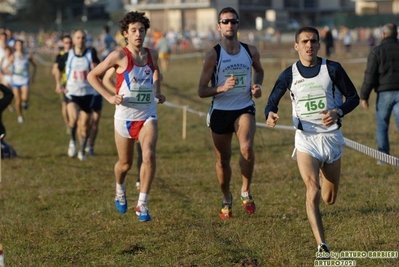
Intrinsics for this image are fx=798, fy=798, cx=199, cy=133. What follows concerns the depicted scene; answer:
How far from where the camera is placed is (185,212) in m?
9.77

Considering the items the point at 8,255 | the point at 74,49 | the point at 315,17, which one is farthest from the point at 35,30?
the point at 8,255

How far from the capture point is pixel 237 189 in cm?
1128

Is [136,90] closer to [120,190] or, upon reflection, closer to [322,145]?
[120,190]

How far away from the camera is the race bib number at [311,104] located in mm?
7301

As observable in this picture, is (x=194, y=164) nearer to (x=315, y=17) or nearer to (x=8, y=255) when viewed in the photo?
(x=8, y=255)

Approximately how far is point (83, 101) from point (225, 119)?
620 centimetres

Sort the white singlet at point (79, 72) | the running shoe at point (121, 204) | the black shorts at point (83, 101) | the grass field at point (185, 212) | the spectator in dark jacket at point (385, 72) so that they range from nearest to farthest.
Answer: the grass field at point (185, 212) < the running shoe at point (121, 204) < the spectator in dark jacket at point (385, 72) < the white singlet at point (79, 72) < the black shorts at point (83, 101)

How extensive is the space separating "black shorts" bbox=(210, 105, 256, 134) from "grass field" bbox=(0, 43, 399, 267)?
1.05 metres

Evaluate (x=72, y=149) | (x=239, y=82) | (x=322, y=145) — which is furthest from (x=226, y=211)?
(x=72, y=149)

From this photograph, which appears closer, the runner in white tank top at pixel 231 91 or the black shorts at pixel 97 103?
the runner in white tank top at pixel 231 91

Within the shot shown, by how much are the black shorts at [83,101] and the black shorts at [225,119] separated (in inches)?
239

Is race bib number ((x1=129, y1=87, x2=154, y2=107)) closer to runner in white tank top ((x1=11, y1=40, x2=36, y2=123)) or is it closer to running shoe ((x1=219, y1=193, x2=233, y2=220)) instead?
running shoe ((x1=219, y1=193, x2=233, y2=220))

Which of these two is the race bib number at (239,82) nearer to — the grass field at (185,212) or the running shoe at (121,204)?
the grass field at (185,212)

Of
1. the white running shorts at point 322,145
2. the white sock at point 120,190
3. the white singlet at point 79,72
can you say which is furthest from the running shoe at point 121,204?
the white singlet at point 79,72
